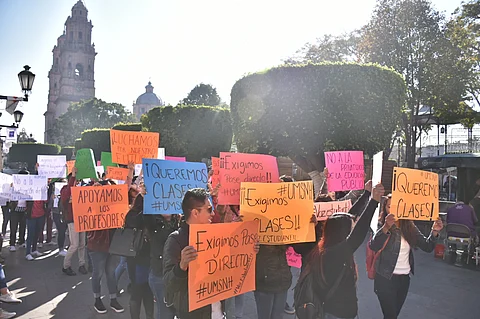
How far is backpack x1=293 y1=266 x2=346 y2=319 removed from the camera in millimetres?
3750

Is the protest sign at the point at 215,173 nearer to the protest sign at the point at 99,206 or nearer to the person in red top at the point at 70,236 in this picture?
the protest sign at the point at 99,206

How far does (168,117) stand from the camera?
78.3 ft

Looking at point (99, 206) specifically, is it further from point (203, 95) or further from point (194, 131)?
point (203, 95)

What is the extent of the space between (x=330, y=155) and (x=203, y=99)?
6109 cm

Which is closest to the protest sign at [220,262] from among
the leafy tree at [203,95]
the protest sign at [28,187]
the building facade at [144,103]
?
the protest sign at [28,187]

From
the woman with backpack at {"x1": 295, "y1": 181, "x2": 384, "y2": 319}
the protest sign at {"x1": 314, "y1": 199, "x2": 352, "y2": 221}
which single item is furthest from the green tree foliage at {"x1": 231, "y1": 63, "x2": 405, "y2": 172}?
the woman with backpack at {"x1": 295, "y1": 181, "x2": 384, "y2": 319}

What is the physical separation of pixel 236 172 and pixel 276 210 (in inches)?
46.3

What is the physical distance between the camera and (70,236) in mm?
8570

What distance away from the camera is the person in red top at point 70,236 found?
27.8 feet

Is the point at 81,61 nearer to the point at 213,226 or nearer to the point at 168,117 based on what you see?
the point at 168,117

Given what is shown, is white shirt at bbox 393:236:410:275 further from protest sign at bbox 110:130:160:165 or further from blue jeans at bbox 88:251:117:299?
protest sign at bbox 110:130:160:165

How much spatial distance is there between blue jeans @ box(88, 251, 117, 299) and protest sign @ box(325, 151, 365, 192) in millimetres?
3615

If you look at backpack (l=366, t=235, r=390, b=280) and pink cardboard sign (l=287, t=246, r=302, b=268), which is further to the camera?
pink cardboard sign (l=287, t=246, r=302, b=268)

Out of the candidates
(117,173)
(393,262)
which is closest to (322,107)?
(117,173)
